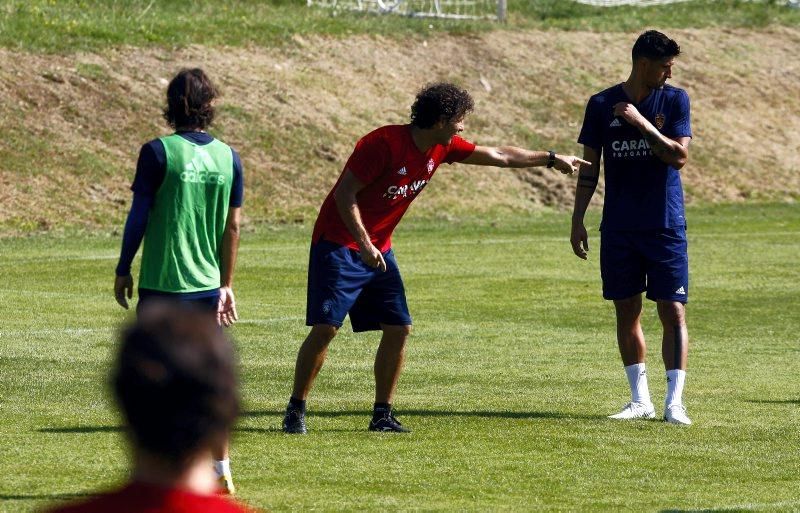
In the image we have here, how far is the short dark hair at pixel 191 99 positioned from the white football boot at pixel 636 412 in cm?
370

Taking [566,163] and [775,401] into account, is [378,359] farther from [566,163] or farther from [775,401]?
[775,401]

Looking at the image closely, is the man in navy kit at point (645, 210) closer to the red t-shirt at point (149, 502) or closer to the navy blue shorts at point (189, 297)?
the navy blue shorts at point (189, 297)

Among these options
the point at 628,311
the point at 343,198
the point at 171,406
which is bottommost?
the point at 628,311

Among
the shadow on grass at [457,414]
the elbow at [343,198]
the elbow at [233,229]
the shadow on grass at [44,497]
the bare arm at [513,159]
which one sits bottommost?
the shadow on grass at [457,414]

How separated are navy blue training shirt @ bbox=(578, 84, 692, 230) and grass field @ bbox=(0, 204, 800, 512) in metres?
1.24

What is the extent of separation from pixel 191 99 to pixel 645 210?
363 cm

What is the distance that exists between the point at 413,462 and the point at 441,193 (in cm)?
A: 2254

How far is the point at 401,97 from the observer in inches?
1382

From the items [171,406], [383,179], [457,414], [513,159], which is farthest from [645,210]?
[171,406]

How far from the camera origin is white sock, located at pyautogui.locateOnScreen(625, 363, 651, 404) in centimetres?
1014

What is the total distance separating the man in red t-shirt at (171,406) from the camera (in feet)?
9.82

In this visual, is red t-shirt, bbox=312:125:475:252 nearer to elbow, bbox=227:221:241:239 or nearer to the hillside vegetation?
elbow, bbox=227:221:241:239

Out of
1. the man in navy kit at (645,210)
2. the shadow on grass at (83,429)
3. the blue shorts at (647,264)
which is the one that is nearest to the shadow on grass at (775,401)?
the man in navy kit at (645,210)

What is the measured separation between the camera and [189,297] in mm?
7508
